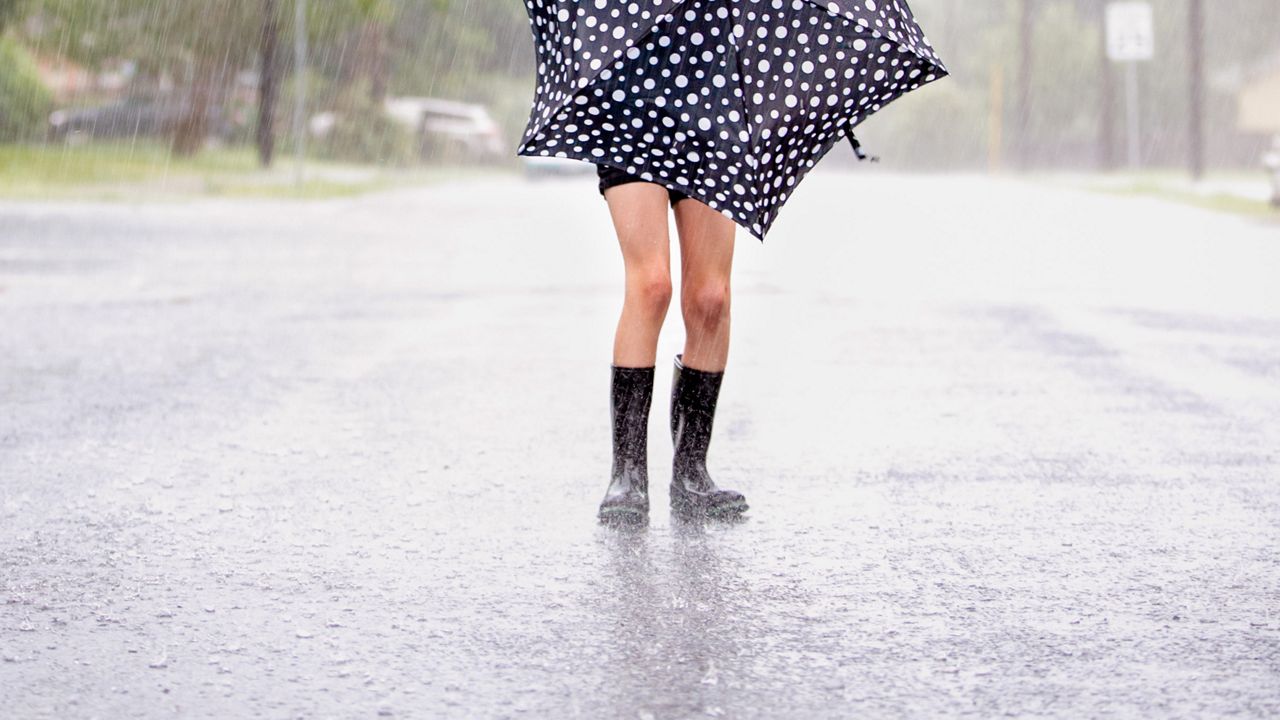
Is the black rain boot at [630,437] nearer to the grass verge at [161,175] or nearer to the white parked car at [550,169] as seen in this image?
the grass verge at [161,175]

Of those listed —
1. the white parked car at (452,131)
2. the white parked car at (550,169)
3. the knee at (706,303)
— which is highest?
the knee at (706,303)

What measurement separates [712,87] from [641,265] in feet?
1.53

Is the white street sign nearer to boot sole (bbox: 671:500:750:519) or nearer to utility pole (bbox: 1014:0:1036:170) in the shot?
utility pole (bbox: 1014:0:1036:170)

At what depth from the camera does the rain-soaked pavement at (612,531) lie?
3.13m

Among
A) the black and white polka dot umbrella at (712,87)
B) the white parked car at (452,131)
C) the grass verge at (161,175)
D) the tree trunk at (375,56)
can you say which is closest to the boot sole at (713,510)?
the black and white polka dot umbrella at (712,87)

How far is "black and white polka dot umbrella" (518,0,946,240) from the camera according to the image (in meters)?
4.12

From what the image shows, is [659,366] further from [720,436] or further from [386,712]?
[386,712]

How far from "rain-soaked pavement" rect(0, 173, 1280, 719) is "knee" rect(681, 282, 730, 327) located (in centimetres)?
49

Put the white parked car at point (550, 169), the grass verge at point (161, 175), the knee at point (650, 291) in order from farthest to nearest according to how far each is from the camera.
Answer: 1. the white parked car at point (550, 169)
2. the grass verge at point (161, 175)
3. the knee at point (650, 291)

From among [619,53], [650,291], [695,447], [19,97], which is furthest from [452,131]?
[619,53]

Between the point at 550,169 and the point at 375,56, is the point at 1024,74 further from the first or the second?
the point at 550,169

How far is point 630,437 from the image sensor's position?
14.7 ft

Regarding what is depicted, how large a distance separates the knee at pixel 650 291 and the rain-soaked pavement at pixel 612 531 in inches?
20.8

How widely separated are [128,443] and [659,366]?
2.54m
